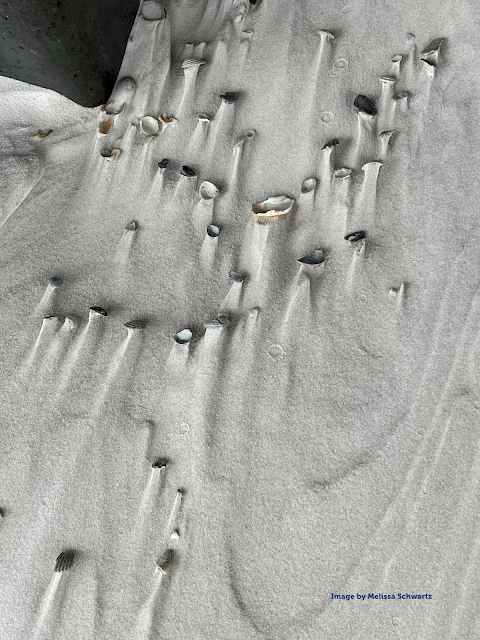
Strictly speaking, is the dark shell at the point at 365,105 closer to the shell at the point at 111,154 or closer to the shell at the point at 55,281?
the shell at the point at 111,154

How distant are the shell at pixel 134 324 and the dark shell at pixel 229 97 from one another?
545mm

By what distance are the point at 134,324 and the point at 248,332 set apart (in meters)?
0.22

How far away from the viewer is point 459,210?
4.00 feet

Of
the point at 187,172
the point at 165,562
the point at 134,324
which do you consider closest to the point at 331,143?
the point at 187,172

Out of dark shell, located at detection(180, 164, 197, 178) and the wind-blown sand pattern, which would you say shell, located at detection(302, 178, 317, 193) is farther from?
dark shell, located at detection(180, 164, 197, 178)

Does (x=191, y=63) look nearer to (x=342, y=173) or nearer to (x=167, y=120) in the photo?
(x=167, y=120)

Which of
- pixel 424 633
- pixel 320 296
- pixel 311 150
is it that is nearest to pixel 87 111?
pixel 311 150

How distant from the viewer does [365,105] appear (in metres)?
1.32

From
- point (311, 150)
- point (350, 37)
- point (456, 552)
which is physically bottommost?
point (456, 552)

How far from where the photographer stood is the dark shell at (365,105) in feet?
4.32

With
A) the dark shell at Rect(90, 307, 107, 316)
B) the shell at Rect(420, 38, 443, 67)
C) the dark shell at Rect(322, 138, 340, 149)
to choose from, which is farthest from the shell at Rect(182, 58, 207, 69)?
the dark shell at Rect(90, 307, 107, 316)

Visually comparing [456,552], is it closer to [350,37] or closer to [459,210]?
[459,210]

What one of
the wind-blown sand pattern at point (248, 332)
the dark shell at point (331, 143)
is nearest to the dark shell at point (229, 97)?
the wind-blown sand pattern at point (248, 332)

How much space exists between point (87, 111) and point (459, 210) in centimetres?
87
